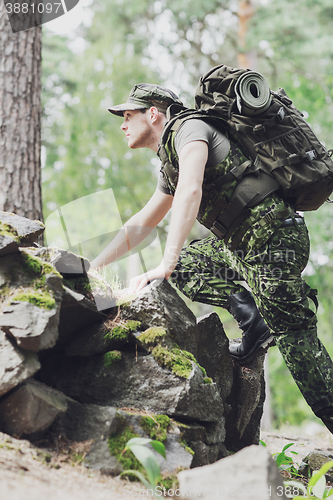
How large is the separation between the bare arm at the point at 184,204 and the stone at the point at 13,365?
2.88 feet

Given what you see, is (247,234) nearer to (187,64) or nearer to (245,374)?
(245,374)

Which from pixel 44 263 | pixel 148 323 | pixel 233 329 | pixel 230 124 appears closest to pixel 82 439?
pixel 148 323

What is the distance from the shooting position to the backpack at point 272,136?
3.21 m

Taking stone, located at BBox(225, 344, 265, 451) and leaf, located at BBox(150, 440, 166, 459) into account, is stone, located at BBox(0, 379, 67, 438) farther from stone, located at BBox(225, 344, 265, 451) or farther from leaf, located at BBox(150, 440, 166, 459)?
stone, located at BBox(225, 344, 265, 451)

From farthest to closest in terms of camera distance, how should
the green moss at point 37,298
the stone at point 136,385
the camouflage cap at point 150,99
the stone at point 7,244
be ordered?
1. the camouflage cap at point 150,99
2. the stone at point 136,385
3. the stone at point 7,244
4. the green moss at point 37,298

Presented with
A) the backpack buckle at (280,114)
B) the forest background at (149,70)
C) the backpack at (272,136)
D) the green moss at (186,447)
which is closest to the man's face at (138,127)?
the backpack at (272,136)

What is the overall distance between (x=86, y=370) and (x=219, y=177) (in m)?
1.83

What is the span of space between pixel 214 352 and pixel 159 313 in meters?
0.87

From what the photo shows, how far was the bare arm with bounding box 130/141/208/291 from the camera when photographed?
2.87m

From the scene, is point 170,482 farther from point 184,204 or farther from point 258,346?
point 184,204

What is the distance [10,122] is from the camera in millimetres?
5328

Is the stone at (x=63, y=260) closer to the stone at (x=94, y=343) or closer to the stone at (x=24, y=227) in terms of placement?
the stone at (x=24, y=227)

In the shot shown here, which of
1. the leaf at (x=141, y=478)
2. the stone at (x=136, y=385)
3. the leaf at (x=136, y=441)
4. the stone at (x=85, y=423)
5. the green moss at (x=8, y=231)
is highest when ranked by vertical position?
the green moss at (x=8, y=231)

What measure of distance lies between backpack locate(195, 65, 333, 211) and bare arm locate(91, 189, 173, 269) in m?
0.96
